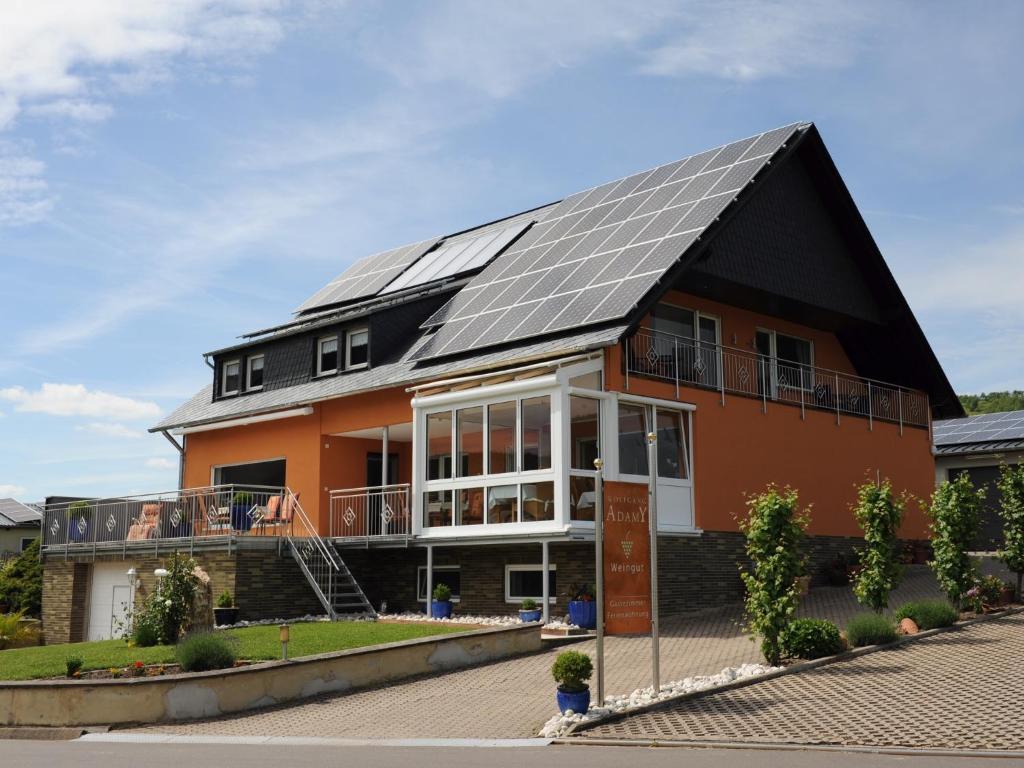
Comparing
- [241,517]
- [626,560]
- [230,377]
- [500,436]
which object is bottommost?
[626,560]

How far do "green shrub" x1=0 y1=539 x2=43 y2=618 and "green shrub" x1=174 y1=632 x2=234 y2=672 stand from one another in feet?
53.3

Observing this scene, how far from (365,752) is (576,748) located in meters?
2.11

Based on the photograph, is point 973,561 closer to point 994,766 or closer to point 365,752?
point 994,766

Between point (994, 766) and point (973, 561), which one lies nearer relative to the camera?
point (994, 766)

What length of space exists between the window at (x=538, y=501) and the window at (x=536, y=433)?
0.34 metres

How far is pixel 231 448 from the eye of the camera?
2792 centimetres

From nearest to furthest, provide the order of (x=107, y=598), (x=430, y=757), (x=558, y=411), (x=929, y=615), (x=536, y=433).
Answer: (x=430, y=757)
(x=929, y=615)
(x=558, y=411)
(x=536, y=433)
(x=107, y=598)

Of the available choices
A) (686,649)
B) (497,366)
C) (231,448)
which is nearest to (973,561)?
(686,649)

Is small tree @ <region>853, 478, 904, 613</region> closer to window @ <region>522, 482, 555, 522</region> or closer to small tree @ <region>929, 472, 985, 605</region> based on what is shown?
small tree @ <region>929, 472, 985, 605</region>

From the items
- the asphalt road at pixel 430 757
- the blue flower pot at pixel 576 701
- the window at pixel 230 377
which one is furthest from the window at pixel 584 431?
the window at pixel 230 377

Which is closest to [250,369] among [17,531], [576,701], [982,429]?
[576,701]

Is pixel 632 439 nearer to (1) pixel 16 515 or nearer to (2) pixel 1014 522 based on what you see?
(2) pixel 1014 522

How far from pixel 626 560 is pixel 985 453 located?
2121cm

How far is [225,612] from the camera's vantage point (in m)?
21.2
